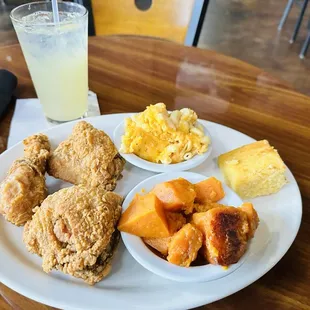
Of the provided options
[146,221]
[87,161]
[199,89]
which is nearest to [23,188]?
[87,161]

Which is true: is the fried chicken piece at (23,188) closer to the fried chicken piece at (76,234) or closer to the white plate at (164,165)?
the fried chicken piece at (76,234)

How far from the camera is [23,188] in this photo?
78 cm

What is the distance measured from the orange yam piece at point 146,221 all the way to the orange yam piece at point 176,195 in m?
0.02

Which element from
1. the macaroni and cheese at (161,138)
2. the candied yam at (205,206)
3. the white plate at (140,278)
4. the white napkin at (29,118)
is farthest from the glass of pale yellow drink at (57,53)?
the candied yam at (205,206)

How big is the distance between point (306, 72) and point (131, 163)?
106 inches

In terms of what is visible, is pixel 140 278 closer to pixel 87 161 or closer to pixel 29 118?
pixel 87 161

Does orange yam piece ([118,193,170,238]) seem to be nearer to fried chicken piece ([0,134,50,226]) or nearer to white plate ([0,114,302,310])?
white plate ([0,114,302,310])

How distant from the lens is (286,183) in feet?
2.90

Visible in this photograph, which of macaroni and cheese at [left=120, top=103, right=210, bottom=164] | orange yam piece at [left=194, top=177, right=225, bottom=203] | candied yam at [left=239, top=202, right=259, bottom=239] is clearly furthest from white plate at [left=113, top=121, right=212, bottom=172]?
candied yam at [left=239, top=202, right=259, bottom=239]

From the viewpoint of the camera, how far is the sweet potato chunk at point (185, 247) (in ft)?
2.16

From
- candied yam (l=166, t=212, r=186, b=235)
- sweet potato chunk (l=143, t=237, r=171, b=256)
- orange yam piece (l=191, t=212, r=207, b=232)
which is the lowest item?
sweet potato chunk (l=143, t=237, r=171, b=256)

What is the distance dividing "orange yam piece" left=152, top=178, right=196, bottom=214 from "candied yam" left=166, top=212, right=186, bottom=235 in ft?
0.04

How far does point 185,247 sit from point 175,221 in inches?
2.9

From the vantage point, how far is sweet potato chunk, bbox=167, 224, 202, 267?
25.9 inches
